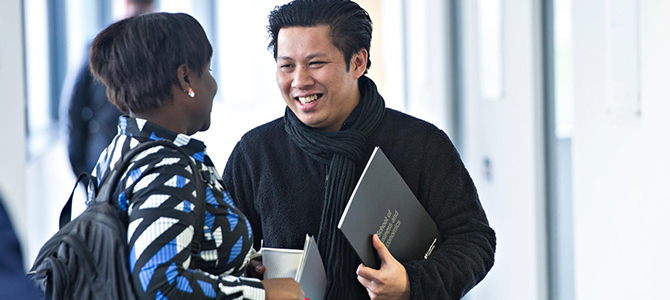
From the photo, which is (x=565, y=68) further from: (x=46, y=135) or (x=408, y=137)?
(x=46, y=135)

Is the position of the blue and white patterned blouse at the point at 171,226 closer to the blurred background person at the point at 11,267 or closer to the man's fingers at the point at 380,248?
the man's fingers at the point at 380,248

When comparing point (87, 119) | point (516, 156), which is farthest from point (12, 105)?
point (516, 156)

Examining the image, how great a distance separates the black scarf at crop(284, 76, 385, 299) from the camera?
1.50 metres

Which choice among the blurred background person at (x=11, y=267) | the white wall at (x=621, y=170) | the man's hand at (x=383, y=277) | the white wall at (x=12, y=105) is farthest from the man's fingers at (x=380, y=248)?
the white wall at (x=12, y=105)

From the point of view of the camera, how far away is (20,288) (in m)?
0.54

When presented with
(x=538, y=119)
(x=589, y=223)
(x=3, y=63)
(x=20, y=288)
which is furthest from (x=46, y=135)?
(x=20, y=288)

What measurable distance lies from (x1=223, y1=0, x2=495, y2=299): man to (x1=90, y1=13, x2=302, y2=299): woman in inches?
13.9

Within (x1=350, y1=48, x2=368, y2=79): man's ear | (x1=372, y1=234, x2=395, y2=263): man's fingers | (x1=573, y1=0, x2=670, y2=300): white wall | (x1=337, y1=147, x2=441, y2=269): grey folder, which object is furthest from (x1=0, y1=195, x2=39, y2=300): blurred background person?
(x1=573, y1=0, x2=670, y2=300): white wall

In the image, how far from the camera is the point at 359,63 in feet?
5.40

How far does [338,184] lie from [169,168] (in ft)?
1.78

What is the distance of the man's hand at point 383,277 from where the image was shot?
1.40 metres

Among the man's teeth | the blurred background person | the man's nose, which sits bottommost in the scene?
the blurred background person

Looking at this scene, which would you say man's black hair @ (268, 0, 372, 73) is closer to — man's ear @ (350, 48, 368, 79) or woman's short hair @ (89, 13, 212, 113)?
man's ear @ (350, 48, 368, 79)

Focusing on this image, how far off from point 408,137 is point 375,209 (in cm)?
27
